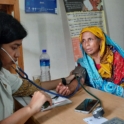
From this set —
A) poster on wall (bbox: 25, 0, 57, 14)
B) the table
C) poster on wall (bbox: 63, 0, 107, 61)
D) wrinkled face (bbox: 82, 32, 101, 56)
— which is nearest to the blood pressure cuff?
wrinkled face (bbox: 82, 32, 101, 56)

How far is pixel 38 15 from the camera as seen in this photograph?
2.05 metres

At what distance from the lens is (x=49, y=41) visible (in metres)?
2.15

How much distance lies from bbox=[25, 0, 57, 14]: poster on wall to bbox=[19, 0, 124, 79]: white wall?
42 mm

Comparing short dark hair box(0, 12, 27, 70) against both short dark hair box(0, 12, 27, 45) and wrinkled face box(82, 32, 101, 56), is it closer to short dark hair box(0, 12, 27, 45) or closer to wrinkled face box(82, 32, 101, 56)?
short dark hair box(0, 12, 27, 45)

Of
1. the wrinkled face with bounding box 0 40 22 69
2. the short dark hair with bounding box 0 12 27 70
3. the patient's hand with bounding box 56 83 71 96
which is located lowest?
the patient's hand with bounding box 56 83 71 96

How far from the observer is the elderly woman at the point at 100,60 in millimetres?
1689

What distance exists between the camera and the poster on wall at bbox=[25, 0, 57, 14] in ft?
6.52

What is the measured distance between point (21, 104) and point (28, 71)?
0.94m

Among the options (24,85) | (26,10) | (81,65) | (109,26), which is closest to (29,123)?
(24,85)

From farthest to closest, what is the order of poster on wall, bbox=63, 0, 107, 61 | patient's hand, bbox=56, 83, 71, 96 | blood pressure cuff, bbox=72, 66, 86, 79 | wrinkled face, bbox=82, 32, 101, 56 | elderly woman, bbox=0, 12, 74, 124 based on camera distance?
poster on wall, bbox=63, 0, 107, 61
wrinkled face, bbox=82, 32, 101, 56
blood pressure cuff, bbox=72, 66, 86, 79
patient's hand, bbox=56, 83, 71, 96
elderly woman, bbox=0, 12, 74, 124

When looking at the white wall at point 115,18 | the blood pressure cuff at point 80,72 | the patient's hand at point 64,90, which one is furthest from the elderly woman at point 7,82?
the white wall at point 115,18

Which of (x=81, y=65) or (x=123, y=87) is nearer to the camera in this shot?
(x=123, y=87)

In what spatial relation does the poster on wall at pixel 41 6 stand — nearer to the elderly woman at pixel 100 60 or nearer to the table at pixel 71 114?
the elderly woman at pixel 100 60

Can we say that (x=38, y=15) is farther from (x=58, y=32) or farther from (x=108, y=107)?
(x=108, y=107)
